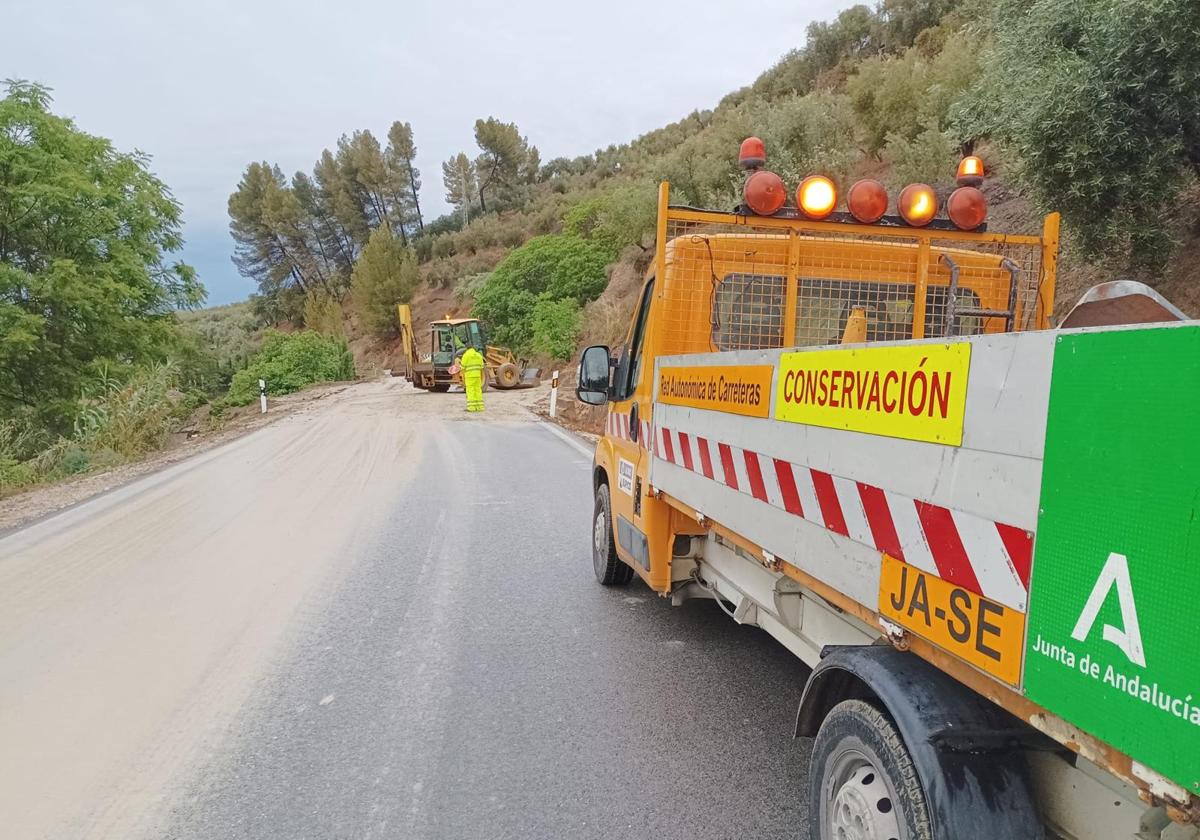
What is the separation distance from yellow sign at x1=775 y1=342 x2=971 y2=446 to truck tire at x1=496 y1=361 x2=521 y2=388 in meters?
24.0

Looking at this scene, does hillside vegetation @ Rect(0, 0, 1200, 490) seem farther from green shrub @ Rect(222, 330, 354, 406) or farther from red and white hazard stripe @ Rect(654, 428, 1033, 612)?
red and white hazard stripe @ Rect(654, 428, 1033, 612)

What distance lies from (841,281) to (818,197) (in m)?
0.49

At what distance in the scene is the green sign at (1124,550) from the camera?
3.84 ft

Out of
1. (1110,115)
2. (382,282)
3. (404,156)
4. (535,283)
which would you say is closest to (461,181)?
(404,156)

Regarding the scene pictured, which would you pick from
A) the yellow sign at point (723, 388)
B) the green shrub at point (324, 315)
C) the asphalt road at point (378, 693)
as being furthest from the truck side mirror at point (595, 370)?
the green shrub at point (324, 315)

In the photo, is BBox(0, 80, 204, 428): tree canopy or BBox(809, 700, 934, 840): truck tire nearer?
BBox(809, 700, 934, 840): truck tire

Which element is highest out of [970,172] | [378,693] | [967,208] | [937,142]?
[937,142]

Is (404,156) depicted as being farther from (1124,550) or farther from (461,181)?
(1124,550)

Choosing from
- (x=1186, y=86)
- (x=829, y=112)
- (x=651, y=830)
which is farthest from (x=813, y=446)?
(x=829, y=112)

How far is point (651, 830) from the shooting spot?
8.97 ft

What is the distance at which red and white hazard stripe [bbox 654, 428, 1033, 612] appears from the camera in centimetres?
154

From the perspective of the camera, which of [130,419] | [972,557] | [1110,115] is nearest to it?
[972,557]

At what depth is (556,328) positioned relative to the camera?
30.0 m

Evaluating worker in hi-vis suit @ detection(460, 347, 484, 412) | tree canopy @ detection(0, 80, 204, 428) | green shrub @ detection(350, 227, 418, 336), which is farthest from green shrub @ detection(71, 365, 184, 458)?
green shrub @ detection(350, 227, 418, 336)
